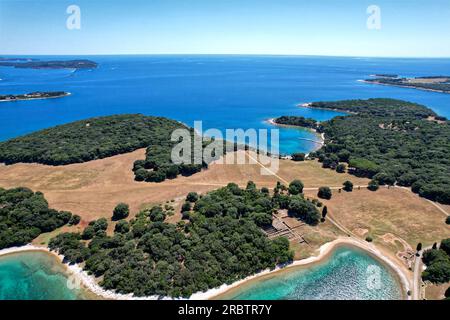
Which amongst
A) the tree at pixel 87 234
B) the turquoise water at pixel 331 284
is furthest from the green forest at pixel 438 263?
the tree at pixel 87 234

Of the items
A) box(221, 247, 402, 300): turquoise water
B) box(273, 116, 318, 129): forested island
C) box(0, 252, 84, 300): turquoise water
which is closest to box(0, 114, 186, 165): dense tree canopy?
box(0, 252, 84, 300): turquoise water

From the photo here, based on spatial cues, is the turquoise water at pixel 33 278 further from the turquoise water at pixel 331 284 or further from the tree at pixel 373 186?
the tree at pixel 373 186

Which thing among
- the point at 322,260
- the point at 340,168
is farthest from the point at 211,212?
the point at 340,168

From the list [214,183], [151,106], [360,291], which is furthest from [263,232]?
[151,106]

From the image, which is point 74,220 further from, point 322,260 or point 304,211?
point 322,260

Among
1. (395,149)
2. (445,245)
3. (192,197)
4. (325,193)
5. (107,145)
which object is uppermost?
(107,145)

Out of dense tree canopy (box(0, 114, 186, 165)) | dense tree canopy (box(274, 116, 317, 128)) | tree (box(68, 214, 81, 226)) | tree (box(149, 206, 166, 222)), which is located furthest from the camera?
dense tree canopy (box(274, 116, 317, 128))

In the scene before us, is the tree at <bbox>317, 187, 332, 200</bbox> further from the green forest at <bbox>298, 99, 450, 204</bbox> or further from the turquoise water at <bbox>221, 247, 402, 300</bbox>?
the turquoise water at <bbox>221, 247, 402, 300</bbox>
